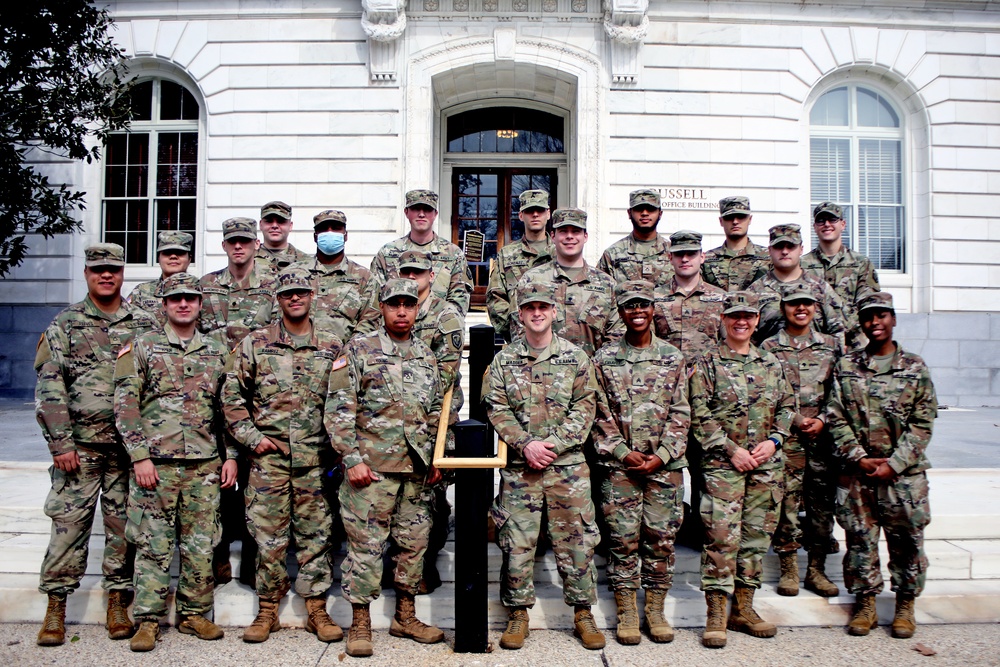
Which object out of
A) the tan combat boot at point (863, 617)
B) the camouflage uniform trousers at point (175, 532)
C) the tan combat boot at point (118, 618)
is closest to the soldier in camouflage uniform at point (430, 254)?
the camouflage uniform trousers at point (175, 532)

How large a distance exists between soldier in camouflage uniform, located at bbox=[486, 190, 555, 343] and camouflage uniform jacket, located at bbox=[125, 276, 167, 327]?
8.16 feet

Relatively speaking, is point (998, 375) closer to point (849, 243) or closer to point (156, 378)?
point (849, 243)

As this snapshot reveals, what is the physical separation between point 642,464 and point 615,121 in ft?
26.2

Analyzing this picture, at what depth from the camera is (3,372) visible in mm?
12156

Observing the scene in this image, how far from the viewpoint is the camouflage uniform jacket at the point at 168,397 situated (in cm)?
471

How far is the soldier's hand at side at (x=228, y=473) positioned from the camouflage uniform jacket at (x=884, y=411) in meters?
3.98

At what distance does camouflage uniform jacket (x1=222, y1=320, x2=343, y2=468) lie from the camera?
4.78 meters

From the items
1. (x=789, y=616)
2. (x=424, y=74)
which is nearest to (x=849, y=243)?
(x=424, y=74)

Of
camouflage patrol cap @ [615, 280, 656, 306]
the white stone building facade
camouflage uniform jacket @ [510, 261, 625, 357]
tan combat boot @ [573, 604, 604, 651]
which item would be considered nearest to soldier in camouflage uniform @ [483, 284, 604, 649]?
tan combat boot @ [573, 604, 604, 651]

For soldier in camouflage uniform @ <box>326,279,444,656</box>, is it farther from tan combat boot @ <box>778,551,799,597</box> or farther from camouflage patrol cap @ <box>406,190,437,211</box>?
tan combat boot @ <box>778,551,799,597</box>

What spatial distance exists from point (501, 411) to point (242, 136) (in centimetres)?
868

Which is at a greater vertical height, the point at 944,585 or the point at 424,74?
the point at 424,74

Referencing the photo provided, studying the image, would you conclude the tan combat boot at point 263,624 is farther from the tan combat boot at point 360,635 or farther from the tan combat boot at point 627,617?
the tan combat boot at point 627,617

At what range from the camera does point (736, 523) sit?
4758 mm
